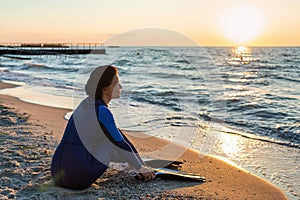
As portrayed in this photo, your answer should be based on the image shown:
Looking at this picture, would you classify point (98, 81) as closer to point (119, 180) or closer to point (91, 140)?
point (91, 140)

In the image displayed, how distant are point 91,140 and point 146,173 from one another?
0.83 m

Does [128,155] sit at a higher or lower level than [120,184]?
higher

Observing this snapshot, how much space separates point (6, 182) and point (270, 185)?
3315 millimetres

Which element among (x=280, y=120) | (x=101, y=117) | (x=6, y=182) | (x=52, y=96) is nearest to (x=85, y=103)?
(x=101, y=117)

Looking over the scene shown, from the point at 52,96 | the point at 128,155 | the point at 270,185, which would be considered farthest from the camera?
the point at 52,96

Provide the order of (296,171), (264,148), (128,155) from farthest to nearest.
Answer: (264,148) → (296,171) → (128,155)

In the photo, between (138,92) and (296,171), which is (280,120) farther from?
(138,92)

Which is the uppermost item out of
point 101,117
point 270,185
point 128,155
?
point 101,117

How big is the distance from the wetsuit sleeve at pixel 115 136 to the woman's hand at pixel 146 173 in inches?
3.6

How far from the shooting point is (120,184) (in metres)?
4.14

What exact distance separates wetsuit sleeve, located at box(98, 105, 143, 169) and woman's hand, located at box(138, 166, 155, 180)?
91 millimetres

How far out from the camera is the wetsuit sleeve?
3664 mm

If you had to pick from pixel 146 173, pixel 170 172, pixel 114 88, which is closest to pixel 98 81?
pixel 114 88

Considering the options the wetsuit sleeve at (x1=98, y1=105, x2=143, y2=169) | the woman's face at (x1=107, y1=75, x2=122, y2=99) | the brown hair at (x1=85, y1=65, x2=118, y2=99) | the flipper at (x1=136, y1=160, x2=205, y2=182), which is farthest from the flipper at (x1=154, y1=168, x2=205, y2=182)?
the brown hair at (x1=85, y1=65, x2=118, y2=99)
